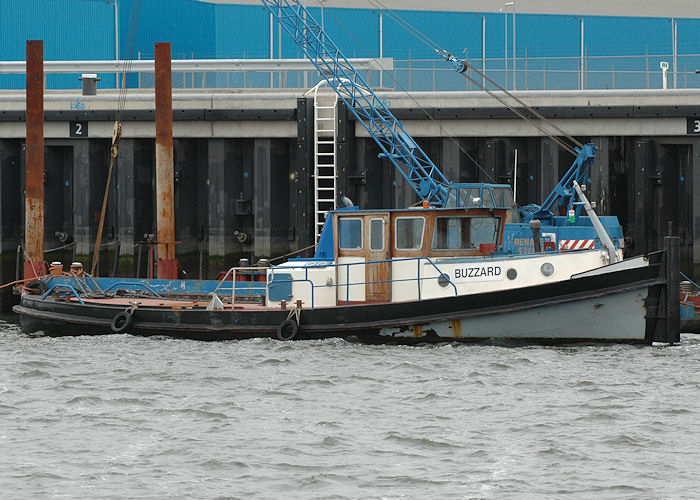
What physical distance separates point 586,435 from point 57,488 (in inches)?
220

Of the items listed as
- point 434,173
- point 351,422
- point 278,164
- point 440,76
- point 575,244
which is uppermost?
point 440,76

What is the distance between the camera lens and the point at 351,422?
14.0 m

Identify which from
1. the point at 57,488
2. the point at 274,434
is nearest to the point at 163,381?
the point at 274,434

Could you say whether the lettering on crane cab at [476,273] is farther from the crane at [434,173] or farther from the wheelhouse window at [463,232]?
the crane at [434,173]

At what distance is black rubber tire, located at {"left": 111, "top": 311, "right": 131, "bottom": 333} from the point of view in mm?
20219

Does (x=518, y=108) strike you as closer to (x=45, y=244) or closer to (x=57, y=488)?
(x=45, y=244)

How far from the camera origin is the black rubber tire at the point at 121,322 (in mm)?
20219

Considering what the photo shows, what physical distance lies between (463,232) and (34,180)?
8485mm

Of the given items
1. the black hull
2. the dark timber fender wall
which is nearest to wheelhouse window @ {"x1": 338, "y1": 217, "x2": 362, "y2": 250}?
the black hull

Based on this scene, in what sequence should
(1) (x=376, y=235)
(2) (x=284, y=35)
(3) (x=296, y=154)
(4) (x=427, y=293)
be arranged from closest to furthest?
(4) (x=427, y=293), (1) (x=376, y=235), (3) (x=296, y=154), (2) (x=284, y=35)

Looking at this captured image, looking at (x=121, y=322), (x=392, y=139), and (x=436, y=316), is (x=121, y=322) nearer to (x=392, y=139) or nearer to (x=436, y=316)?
(x=436, y=316)

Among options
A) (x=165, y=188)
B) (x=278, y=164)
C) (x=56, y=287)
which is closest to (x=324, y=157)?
(x=278, y=164)

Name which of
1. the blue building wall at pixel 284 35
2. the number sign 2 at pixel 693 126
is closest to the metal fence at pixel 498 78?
the number sign 2 at pixel 693 126

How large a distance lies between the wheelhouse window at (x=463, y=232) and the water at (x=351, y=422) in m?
1.78
